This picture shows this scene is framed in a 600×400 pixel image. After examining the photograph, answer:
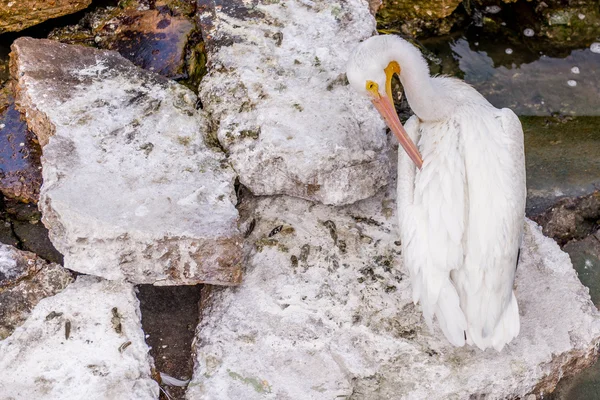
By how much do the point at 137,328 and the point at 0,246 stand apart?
815 mm

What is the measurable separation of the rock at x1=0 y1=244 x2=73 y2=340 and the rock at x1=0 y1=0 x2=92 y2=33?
1433 mm

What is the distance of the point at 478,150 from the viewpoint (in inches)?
115

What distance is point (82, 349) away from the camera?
110 inches

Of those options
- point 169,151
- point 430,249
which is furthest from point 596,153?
point 169,151

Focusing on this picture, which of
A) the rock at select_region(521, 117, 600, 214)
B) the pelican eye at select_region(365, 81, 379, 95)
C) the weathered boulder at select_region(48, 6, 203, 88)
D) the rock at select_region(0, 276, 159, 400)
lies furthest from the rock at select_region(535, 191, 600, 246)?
the rock at select_region(0, 276, 159, 400)

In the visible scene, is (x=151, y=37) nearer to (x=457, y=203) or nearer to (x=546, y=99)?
(x=457, y=203)

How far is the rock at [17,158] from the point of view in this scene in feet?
11.6

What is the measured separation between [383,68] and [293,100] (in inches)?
23.6

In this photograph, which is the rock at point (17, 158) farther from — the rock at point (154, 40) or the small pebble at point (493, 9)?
the small pebble at point (493, 9)

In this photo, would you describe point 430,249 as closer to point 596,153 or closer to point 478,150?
point 478,150

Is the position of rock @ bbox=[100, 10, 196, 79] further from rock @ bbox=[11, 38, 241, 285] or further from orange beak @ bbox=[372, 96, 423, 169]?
orange beak @ bbox=[372, 96, 423, 169]

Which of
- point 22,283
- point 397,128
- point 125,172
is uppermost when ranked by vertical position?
point 397,128

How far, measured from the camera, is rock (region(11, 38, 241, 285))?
2.86 meters

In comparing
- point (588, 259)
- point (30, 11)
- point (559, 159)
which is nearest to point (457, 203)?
point (588, 259)
